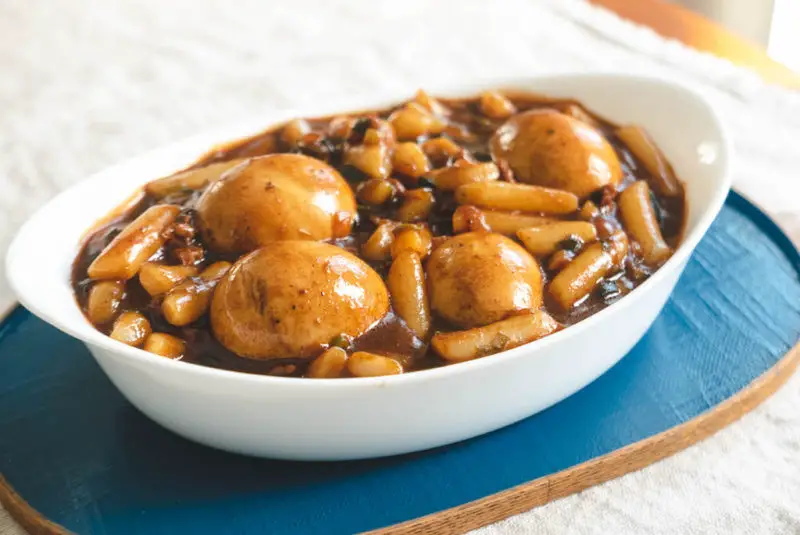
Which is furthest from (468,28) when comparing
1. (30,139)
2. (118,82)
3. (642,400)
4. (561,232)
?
(642,400)

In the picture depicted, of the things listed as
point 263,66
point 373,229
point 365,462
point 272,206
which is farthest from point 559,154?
point 263,66

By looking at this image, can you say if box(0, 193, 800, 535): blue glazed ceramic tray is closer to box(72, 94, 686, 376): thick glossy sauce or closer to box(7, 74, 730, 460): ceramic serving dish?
box(7, 74, 730, 460): ceramic serving dish

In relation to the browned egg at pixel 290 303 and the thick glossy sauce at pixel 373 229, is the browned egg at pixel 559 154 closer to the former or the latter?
the thick glossy sauce at pixel 373 229

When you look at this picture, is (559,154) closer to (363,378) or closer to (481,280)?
(481,280)

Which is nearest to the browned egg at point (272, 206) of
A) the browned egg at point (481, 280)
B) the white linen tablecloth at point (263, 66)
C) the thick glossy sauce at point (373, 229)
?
the thick glossy sauce at point (373, 229)

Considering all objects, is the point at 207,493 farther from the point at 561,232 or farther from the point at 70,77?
the point at 70,77

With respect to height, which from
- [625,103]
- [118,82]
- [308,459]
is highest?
[625,103]

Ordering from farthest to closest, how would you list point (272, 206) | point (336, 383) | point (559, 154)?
point (559, 154)
point (272, 206)
point (336, 383)
